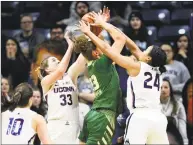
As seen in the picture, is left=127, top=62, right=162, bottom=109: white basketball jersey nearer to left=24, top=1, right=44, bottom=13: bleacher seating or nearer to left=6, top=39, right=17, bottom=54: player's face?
left=6, top=39, right=17, bottom=54: player's face

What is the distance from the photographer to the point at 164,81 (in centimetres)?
977

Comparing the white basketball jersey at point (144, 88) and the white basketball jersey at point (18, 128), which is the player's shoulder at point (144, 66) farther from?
the white basketball jersey at point (18, 128)

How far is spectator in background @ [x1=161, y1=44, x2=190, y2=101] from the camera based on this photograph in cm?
1030

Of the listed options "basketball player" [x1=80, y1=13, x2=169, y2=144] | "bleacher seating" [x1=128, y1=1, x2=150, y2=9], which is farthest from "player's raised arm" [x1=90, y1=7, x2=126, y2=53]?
"bleacher seating" [x1=128, y1=1, x2=150, y2=9]

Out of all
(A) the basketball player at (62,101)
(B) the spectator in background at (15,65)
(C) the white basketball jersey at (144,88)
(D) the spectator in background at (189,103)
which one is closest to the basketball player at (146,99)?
(C) the white basketball jersey at (144,88)

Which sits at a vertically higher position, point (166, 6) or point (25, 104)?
point (166, 6)

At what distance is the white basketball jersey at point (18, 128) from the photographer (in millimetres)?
7656

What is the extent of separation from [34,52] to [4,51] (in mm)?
554

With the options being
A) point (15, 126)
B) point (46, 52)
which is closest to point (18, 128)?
point (15, 126)

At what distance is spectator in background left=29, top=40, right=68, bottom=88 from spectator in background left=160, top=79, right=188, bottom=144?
1.82 m

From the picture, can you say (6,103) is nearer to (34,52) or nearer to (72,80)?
(72,80)

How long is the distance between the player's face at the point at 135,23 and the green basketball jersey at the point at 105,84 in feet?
11.1

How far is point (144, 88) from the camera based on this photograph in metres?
7.30

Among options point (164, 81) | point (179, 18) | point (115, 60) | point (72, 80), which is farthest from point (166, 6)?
point (115, 60)
